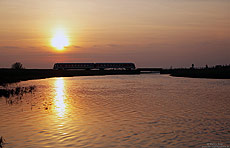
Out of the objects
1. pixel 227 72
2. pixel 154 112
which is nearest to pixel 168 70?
pixel 227 72

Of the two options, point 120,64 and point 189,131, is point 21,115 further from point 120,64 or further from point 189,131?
point 120,64

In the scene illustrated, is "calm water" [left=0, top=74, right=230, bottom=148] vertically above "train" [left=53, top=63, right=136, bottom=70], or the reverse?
"train" [left=53, top=63, right=136, bottom=70]

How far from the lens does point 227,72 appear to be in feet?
260

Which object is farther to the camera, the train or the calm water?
the train

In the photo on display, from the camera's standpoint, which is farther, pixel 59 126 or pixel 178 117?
pixel 178 117

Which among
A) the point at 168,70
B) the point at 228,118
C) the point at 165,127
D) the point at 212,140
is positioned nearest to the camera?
the point at 212,140

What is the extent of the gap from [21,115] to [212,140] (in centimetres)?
1281

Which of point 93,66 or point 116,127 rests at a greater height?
point 93,66

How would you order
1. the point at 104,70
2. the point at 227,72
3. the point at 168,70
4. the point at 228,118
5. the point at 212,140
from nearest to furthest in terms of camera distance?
the point at 212,140, the point at 228,118, the point at 227,72, the point at 104,70, the point at 168,70

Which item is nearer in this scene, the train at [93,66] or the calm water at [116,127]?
the calm water at [116,127]

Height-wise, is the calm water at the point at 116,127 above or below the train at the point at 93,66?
below

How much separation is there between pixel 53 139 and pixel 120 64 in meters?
136

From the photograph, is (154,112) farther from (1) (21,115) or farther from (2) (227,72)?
(2) (227,72)

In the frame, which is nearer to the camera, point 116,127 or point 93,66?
point 116,127
